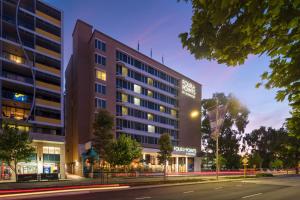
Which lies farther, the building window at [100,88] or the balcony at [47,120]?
the building window at [100,88]

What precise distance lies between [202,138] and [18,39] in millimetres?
80471

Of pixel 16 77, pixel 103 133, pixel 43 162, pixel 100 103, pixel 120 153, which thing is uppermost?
pixel 16 77

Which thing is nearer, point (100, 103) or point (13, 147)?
point (13, 147)

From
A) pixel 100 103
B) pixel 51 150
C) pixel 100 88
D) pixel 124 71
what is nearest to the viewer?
pixel 51 150

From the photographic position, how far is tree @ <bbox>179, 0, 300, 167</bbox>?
5719 mm

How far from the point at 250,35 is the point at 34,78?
5711 cm

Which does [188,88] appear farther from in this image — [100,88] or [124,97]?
[100,88]

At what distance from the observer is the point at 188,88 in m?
110

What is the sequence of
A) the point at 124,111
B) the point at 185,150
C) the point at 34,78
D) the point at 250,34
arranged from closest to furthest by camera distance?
the point at 250,34, the point at 34,78, the point at 124,111, the point at 185,150

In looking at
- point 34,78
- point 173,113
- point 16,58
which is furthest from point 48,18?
point 173,113

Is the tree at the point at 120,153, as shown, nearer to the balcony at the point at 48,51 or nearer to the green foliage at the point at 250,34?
the balcony at the point at 48,51

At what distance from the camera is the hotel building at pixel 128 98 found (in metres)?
75.5

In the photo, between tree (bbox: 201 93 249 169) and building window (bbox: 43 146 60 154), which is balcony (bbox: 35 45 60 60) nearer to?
building window (bbox: 43 146 60 154)

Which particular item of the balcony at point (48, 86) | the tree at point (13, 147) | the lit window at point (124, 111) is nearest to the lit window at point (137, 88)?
the lit window at point (124, 111)
